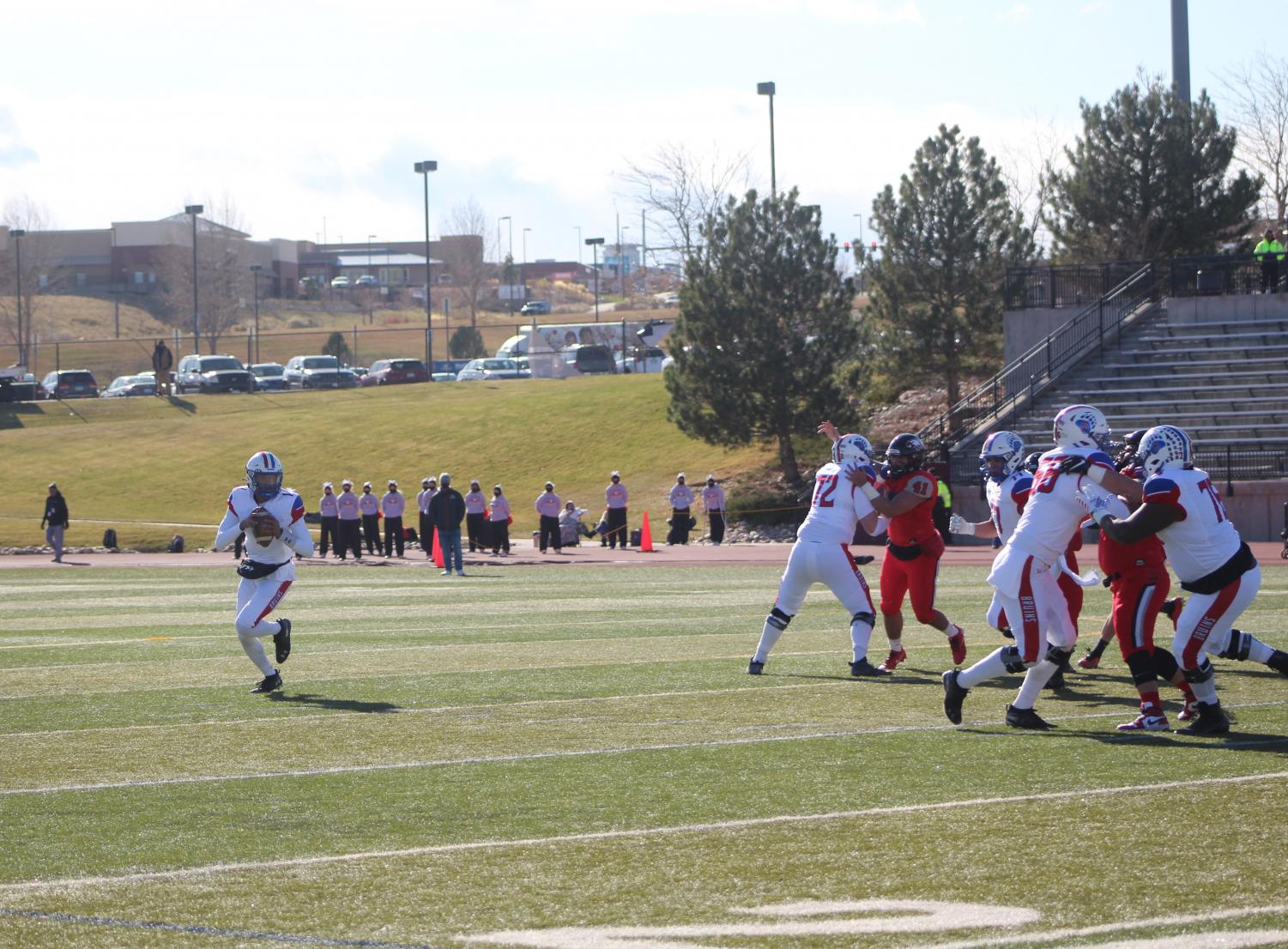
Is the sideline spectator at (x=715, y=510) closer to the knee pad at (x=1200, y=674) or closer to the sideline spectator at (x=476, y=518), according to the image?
the sideline spectator at (x=476, y=518)

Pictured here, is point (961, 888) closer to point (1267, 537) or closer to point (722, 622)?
point (722, 622)

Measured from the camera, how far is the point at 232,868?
21.3ft

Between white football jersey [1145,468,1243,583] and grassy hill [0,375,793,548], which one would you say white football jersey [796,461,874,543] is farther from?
grassy hill [0,375,793,548]

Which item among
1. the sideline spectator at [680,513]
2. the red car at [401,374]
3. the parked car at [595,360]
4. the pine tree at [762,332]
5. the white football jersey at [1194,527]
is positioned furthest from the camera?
the red car at [401,374]

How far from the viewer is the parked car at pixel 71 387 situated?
60.5 m

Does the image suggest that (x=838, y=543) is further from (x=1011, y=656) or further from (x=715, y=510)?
(x=715, y=510)

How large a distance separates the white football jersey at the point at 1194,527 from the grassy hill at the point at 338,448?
31.4 m

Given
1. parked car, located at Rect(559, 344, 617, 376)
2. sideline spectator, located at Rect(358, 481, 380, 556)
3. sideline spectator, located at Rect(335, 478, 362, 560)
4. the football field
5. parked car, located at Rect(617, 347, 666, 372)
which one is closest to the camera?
the football field

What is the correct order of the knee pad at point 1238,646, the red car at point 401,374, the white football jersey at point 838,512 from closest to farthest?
the knee pad at point 1238,646 → the white football jersey at point 838,512 → the red car at point 401,374

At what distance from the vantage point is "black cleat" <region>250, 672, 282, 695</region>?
38.7 ft

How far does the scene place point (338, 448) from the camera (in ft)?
165

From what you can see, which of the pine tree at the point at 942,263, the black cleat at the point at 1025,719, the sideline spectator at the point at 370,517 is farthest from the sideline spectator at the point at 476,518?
the black cleat at the point at 1025,719

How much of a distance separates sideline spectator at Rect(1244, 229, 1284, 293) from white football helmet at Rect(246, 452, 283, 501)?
1183 inches

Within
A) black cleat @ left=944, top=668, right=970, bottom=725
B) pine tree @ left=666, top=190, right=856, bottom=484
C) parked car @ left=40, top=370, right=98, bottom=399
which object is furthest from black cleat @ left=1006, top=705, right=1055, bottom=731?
parked car @ left=40, top=370, right=98, bottom=399
